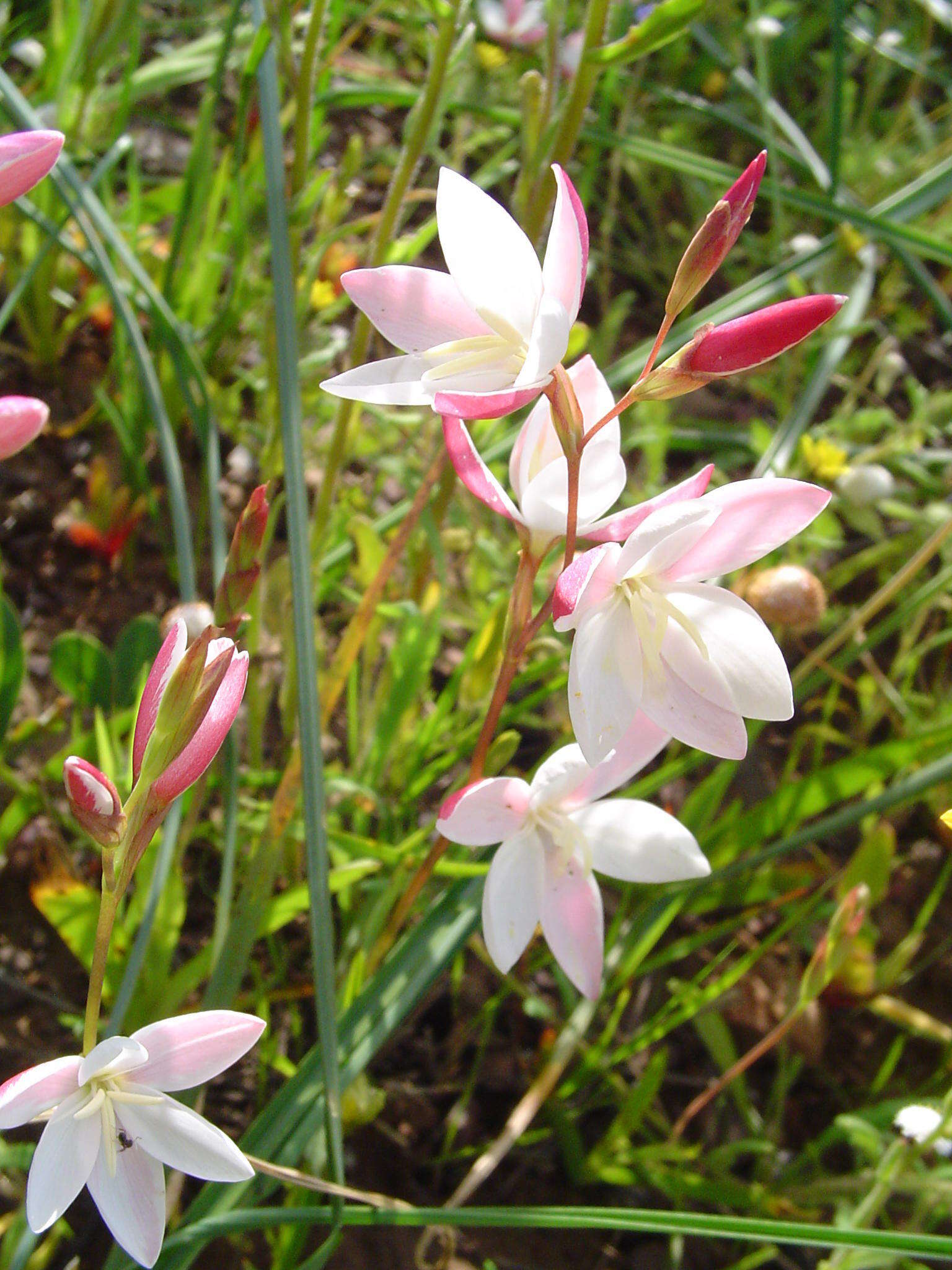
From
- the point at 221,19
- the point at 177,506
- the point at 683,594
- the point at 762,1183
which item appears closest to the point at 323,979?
the point at 683,594

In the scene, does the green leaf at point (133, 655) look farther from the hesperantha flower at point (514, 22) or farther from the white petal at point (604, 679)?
the hesperantha flower at point (514, 22)

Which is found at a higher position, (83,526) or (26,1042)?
(83,526)

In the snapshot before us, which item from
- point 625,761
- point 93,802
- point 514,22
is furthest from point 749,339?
point 514,22

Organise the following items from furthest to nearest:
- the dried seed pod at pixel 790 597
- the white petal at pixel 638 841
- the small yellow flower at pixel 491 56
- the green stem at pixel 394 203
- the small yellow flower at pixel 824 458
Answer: the small yellow flower at pixel 491 56 → the small yellow flower at pixel 824 458 → the dried seed pod at pixel 790 597 → the green stem at pixel 394 203 → the white petal at pixel 638 841

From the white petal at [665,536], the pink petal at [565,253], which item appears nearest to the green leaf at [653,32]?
the pink petal at [565,253]

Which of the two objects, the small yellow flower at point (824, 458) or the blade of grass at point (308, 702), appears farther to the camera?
the small yellow flower at point (824, 458)

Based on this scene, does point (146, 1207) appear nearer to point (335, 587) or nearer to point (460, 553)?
point (335, 587)
